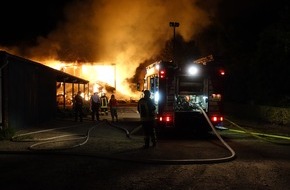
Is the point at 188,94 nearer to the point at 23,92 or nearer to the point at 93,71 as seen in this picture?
the point at 23,92

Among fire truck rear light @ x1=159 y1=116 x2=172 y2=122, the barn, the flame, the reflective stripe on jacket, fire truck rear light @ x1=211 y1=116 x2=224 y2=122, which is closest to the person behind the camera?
the reflective stripe on jacket

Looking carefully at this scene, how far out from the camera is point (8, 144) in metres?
11.7

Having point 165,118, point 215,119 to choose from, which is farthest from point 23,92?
point 215,119

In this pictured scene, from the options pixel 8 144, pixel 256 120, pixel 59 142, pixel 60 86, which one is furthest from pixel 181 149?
pixel 60 86

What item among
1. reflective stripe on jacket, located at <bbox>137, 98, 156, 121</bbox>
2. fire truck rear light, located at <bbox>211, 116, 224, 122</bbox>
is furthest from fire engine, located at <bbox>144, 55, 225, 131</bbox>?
reflective stripe on jacket, located at <bbox>137, 98, 156, 121</bbox>

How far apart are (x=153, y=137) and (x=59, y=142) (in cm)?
293

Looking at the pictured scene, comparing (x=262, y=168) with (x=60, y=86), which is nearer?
(x=262, y=168)

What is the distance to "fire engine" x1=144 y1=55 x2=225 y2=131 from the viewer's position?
14172mm

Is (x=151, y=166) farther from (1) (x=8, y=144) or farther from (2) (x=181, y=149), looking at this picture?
(1) (x=8, y=144)

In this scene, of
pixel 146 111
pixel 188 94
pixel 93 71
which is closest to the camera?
pixel 146 111

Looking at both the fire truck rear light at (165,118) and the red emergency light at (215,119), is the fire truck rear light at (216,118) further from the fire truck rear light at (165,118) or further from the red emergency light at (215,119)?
the fire truck rear light at (165,118)

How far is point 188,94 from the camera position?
1453 cm

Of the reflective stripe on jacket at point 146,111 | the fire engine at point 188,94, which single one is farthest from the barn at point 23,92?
the fire engine at point 188,94

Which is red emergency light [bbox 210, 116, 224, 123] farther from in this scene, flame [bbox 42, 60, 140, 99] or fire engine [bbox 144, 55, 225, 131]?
flame [bbox 42, 60, 140, 99]
